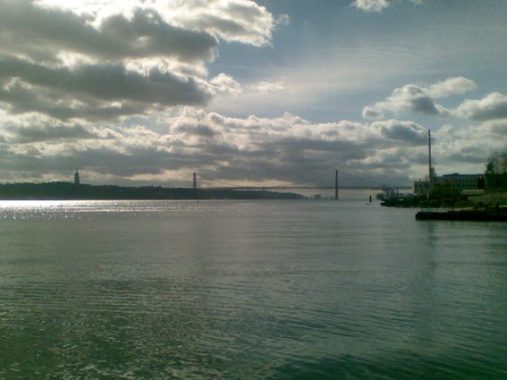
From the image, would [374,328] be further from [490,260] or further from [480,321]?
[490,260]

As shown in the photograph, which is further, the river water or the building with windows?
the building with windows

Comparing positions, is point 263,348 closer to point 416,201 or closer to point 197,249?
point 197,249

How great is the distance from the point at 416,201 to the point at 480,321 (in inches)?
4430

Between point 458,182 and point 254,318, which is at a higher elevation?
point 458,182

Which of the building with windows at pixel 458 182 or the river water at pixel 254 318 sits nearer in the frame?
the river water at pixel 254 318

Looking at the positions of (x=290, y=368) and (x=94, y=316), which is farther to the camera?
(x=94, y=316)

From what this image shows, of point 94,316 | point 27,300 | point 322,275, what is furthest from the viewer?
point 322,275

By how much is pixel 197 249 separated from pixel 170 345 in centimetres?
1925

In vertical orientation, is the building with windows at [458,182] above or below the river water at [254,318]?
above

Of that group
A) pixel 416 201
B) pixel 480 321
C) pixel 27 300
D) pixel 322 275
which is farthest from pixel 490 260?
pixel 416 201

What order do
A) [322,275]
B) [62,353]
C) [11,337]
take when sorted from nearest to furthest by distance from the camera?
[62,353], [11,337], [322,275]

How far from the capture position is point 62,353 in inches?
388

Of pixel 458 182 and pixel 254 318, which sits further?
pixel 458 182

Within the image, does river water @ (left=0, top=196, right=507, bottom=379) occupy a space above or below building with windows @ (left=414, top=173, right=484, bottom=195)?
below
